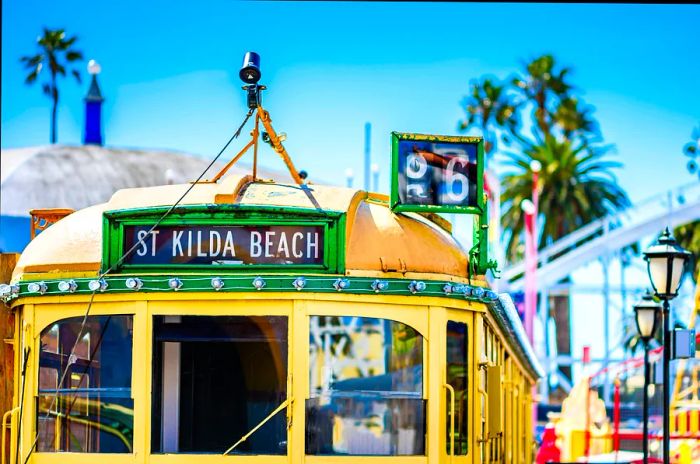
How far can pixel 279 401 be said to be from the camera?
8117 millimetres

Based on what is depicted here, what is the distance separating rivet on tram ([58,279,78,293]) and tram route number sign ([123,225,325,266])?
1.36ft

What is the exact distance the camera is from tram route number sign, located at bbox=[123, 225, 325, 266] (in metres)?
7.94

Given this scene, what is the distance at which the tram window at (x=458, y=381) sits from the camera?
26.9 ft

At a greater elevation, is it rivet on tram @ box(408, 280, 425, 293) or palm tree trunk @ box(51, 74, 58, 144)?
palm tree trunk @ box(51, 74, 58, 144)

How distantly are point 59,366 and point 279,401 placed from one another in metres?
1.26

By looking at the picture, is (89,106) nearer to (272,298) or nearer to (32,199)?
(32,199)

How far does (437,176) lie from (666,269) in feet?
16.2

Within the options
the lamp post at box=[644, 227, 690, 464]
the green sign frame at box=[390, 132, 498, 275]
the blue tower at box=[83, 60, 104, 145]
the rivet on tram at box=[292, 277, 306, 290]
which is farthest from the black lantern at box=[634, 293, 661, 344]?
the blue tower at box=[83, 60, 104, 145]

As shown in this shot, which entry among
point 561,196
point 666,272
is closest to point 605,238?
point 561,196

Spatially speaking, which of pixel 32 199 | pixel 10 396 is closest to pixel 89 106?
A: pixel 32 199

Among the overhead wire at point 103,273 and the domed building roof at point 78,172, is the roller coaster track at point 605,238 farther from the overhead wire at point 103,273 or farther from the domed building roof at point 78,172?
the overhead wire at point 103,273

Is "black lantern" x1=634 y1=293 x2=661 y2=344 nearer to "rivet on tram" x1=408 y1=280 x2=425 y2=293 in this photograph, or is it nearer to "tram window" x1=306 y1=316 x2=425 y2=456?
"tram window" x1=306 y1=316 x2=425 y2=456

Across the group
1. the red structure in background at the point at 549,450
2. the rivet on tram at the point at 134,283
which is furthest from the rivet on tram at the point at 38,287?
the red structure in background at the point at 549,450

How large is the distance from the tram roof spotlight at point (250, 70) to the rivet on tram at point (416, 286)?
1525 millimetres
